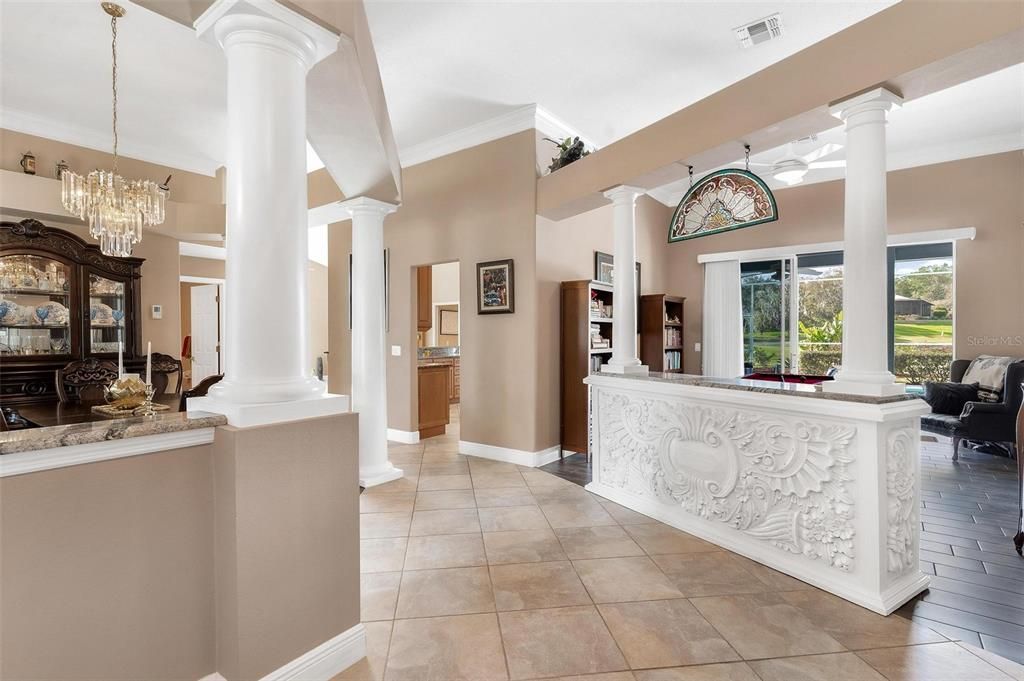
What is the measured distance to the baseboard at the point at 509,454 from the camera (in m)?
4.52

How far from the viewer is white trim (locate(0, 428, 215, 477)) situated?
1223mm

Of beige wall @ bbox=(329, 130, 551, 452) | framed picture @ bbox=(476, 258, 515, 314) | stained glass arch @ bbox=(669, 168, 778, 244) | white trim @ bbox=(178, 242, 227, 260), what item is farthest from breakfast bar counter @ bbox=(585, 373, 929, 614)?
white trim @ bbox=(178, 242, 227, 260)

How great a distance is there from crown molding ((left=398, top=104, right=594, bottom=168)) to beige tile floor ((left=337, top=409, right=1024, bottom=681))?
3.57 meters

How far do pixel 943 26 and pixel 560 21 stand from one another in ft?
6.83

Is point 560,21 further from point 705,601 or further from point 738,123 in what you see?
point 705,601

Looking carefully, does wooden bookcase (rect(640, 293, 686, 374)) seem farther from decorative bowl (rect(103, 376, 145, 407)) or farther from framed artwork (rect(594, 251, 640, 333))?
decorative bowl (rect(103, 376, 145, 407))

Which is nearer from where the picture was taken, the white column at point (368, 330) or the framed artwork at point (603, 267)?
the white column at point (368, 330)

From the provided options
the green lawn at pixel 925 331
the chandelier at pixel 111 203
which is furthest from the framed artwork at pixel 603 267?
the chandelier at pixel 111 203

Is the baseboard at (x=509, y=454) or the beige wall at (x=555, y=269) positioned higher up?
the beige wall at (x=555, y=269)

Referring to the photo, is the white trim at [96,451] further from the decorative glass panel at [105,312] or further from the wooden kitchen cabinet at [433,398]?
the decorative glass panel at [105,312]

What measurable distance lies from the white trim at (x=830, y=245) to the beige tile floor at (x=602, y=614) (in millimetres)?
4992

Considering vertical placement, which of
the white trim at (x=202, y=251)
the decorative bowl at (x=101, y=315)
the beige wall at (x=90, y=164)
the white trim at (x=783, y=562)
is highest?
the beige wall at (x=90, y=164)

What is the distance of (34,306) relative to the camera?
14.5 ft

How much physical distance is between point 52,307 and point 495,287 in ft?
14.0
